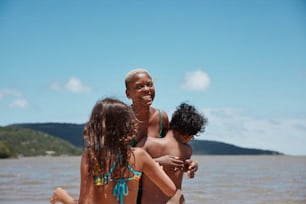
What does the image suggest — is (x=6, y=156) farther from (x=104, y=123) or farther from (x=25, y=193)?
(x=104, y=123)

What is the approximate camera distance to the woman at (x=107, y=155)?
259 cm

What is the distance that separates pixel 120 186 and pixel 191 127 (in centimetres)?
116

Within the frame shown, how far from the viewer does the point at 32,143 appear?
77.3 m

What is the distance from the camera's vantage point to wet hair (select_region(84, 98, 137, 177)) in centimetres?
259

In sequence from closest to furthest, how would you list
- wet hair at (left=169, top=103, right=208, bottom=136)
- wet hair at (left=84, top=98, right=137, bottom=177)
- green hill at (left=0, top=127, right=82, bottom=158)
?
1. wet hair at (left=84, top=98, right=137, bottom=177)
2. wet hair at (left=169, top=103, right=208, bottom=136)
3. green hill at (left=0, top=127, right=82, bottom=158)

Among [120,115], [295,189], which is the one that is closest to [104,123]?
[120,115]

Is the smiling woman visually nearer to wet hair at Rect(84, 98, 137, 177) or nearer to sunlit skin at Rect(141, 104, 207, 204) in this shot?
sunlit skin at Rect(141, 104, 207, 204)

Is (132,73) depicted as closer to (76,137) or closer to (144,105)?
(144,105)

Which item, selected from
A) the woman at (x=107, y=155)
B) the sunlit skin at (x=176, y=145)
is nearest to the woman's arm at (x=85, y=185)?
the woman at (x=107, y=155)

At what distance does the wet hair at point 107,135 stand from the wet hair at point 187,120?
109 cm

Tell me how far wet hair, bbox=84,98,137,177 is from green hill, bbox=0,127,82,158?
2739 inches

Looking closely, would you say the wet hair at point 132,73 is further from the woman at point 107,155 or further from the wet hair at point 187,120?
the woman at point 107,155

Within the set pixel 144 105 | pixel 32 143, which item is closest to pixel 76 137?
pixel 32 143

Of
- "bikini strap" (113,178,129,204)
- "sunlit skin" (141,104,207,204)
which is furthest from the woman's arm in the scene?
"sunlit skin" (141,104,207,204)
